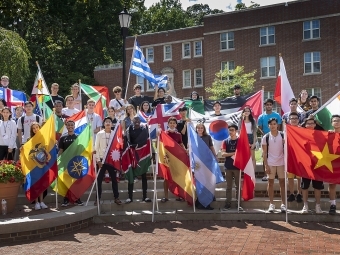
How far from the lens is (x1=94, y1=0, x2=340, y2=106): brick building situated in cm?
3566

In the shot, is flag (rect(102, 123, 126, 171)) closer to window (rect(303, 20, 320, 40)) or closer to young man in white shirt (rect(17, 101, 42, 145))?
young man in white shirt (rect(17, 101, 42, 145))

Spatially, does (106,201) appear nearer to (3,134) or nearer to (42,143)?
(42,143)

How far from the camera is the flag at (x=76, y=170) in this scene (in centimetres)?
941

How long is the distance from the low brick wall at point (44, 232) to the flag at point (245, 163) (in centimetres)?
344

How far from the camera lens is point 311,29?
120 ft

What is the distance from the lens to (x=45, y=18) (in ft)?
98.2

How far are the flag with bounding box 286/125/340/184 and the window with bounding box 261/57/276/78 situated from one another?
30120 mm

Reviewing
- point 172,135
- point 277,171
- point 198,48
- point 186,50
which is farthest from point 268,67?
point 277,171

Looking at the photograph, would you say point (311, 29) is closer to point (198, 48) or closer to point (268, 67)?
point (268, 67)

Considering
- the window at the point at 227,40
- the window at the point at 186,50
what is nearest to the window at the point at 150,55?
the window at the point at 186,50

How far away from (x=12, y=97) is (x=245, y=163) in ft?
25.2

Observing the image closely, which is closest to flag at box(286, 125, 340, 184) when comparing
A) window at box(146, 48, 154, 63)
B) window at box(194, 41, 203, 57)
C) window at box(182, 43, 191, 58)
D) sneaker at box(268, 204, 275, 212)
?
sneaker at box(268, 204, 275, 212)

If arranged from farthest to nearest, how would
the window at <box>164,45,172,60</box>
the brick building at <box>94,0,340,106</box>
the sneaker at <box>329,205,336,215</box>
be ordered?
the window at <box>164,45,172,60</box> → the brick building at <box>94,0,340,106</box> → the sneaker at <box>329,205,336,215</box>

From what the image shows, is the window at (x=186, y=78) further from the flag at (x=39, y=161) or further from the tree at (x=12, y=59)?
the flag at (x=39, y=161)
